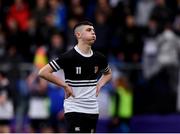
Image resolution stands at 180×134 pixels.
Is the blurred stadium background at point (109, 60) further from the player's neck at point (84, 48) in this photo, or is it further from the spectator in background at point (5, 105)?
the player's neck at point (84, 48)

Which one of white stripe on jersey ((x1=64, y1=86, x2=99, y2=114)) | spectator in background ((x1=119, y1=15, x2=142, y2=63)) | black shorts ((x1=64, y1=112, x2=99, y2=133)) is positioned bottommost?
black shorts ((x1=64, y1=112, x2=99, y2=133))

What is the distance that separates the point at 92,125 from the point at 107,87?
798 cm

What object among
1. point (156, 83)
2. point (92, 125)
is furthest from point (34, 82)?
point (92, 125)

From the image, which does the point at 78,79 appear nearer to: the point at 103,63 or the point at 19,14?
the point at 103,63

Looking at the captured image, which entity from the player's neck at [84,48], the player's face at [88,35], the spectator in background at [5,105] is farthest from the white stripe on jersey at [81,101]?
the spectator in background at [5,105]

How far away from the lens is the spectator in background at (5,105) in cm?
1744

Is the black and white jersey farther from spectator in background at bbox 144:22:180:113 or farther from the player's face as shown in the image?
spectator in background at bbox 144:22:180:113

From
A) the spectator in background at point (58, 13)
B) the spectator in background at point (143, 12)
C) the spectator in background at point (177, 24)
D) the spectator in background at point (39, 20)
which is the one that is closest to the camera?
the spectator in background at point (177, 24)

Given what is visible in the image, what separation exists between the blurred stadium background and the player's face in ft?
23.2

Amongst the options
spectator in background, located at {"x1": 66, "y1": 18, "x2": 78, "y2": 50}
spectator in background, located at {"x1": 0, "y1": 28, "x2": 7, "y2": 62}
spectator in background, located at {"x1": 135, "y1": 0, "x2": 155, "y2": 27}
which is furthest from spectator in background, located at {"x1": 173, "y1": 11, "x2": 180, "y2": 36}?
spectator in background, located at {"x1": 0, "y1": 28, "x2": 7, "y2": 62}

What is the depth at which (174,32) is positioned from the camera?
18.6 meters

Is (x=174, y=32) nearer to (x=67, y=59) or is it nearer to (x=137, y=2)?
(x=137, y=2)

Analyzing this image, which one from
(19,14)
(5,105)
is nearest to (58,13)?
(19,14)

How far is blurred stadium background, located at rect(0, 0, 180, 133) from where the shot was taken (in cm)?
1772
